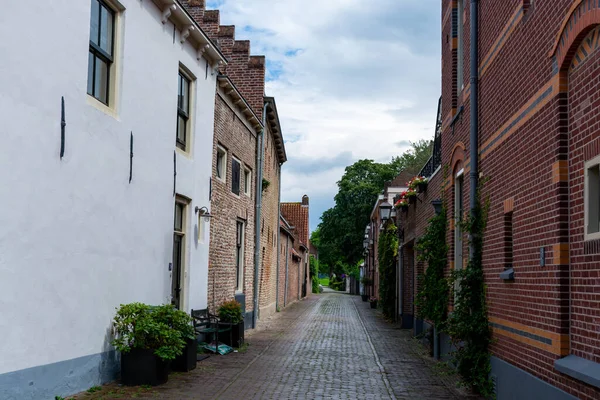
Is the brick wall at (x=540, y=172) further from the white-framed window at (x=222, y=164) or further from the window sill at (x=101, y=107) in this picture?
the white-framed window at (x=222, y=164)

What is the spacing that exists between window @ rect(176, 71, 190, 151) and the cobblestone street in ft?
13.8

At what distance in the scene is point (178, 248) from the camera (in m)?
12.3

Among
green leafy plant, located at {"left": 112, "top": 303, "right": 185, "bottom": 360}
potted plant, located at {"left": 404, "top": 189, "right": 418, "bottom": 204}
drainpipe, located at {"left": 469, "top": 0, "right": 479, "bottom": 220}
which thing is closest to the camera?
green leafy plant, located at {"left": 112, "top": 303, "right": 185, "bottom": 360}

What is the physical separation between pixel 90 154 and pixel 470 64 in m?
5.87

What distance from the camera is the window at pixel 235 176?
55.1 feet

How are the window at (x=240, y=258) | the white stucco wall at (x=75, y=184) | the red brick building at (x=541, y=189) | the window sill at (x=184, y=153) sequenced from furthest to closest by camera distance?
the window at (x=240, y=258) → the window sill at (x=184, y=153) → the white stucco wall at (x=75, y=184) → the red brick building at (x=541, y=189)

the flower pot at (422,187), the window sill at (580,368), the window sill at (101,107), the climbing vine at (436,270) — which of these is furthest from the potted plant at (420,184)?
the window sill at (580,368)

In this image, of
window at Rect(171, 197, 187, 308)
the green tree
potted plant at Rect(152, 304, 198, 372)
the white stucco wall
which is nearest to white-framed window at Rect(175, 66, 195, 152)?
the white stucco wall

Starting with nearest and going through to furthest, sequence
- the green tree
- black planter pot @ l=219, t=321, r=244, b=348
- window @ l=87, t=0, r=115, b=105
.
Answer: window @ l=87, t=0, r=115, b=105, black planter pot @ l=219, t=321, r=244, b=348, the green tree

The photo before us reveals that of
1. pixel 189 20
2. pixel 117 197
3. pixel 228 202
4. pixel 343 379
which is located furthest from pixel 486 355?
pixel 228 202

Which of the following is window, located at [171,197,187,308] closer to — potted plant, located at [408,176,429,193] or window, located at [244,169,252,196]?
potted plant, located at [408,176,429,193]

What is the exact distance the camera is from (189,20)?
11.8 m

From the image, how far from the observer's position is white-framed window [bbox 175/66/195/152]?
12.2 metres

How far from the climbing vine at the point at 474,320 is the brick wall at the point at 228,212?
676cm
